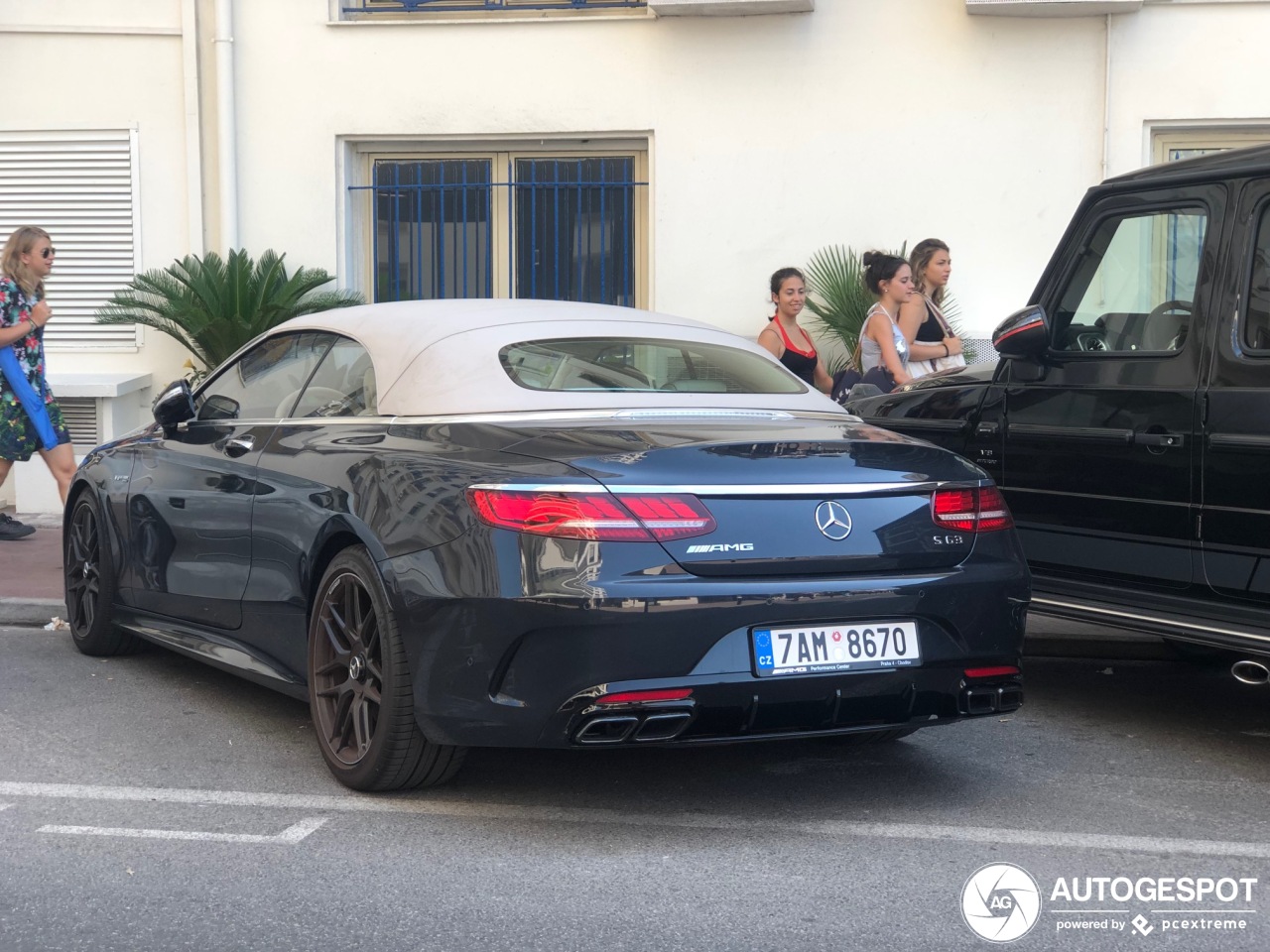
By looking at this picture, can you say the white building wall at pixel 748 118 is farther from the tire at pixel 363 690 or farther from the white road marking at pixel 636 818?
the white road marking at pixel 636 818

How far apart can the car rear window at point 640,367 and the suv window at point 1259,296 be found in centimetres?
143

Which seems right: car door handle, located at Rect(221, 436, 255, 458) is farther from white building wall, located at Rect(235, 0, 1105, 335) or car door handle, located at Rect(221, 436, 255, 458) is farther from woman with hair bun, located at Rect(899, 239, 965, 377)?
white building wall, located at Rect(235, 0, 1105, 335)

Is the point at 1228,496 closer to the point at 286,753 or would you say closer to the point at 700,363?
the point at 700,363

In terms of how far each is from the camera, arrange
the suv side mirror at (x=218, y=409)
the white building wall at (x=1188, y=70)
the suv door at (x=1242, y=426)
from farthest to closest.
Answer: the white building wall at (x=1188, y=70), the suv side mirror at (x=218, y=409), the suv door at (x=1242, y=426)

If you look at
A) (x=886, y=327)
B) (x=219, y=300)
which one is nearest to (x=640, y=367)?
(x=886, y=327)

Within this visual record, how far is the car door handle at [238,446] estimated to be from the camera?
5.57 meters

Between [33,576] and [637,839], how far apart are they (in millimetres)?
5673

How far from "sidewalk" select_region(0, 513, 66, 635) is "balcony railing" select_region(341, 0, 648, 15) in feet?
14.0

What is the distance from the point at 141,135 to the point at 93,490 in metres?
5.75

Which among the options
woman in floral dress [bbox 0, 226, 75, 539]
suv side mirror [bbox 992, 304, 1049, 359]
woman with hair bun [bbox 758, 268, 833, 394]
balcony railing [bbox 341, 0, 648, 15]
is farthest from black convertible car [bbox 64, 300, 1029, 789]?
balcony railing [bbox 341, 0, 648, 15]

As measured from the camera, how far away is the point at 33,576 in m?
8.94

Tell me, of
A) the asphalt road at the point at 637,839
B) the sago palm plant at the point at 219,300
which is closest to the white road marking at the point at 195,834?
the asphalt road at the point at 637,839

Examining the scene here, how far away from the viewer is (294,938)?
359 centimetres

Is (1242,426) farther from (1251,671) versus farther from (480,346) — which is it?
(480,346)
